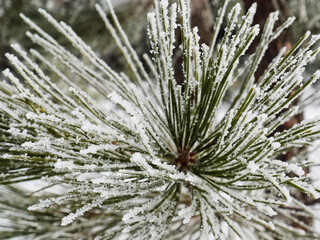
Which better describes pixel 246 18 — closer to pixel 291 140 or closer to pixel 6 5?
pixel 291 140

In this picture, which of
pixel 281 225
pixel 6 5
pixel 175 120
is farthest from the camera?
pixel 6 5

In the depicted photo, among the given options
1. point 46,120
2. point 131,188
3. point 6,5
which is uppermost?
point 6,5

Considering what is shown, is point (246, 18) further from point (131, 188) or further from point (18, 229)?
point (18, 229)

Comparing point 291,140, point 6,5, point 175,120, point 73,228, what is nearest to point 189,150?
point 175,120

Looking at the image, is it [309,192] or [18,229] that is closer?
[309,192]

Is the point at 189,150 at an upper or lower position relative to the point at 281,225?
upper

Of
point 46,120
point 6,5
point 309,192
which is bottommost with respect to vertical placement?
point 309,192

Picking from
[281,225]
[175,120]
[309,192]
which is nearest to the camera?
[309,192]

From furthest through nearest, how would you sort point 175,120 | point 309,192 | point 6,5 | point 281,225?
point 6,5, point 281,225, point 175,120, point 309,192

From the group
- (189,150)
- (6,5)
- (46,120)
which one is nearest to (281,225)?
→ (189,150)
